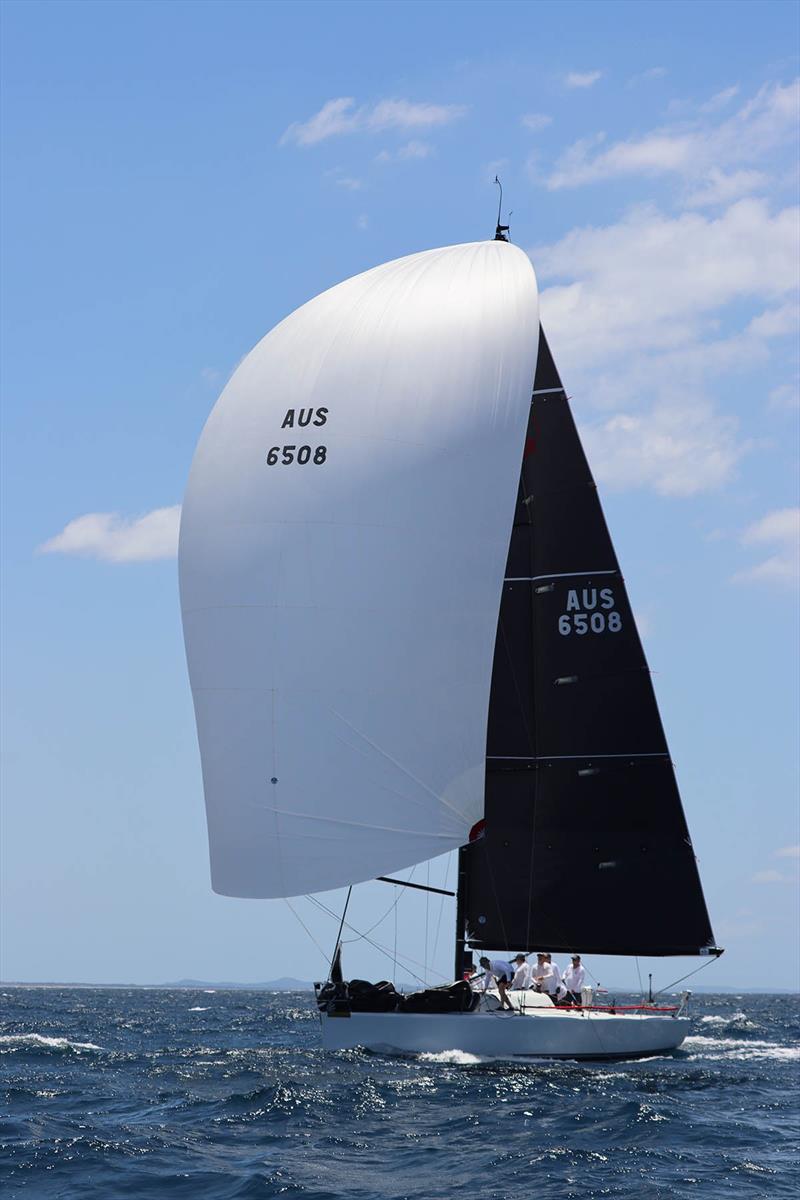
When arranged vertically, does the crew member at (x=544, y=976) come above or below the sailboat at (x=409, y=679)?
below

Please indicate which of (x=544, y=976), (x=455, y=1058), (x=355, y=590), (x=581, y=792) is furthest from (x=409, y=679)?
(x=544, y=976)

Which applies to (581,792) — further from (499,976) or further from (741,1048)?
(741,1048)

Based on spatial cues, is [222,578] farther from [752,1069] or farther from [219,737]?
[752,1069]

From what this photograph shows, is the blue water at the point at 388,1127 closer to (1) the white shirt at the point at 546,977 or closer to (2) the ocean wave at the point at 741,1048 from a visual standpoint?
(1) the white shirt at the point at 546,977

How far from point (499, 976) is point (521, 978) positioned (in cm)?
47

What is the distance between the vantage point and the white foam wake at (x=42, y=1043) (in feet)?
88.7

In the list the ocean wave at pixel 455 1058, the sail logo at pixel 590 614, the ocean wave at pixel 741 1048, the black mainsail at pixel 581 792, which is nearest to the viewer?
the ocean wave at pixel 455 1058

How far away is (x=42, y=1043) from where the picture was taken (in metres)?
28.1

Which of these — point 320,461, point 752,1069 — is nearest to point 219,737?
point 320,461

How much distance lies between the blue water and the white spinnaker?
9.38 feet

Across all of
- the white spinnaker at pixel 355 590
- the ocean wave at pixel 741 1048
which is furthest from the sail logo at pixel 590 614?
the ocean wave at pixel 741 1048

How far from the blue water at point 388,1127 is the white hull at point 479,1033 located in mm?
192

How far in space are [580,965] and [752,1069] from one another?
390cm

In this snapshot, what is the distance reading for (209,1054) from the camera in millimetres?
24719
